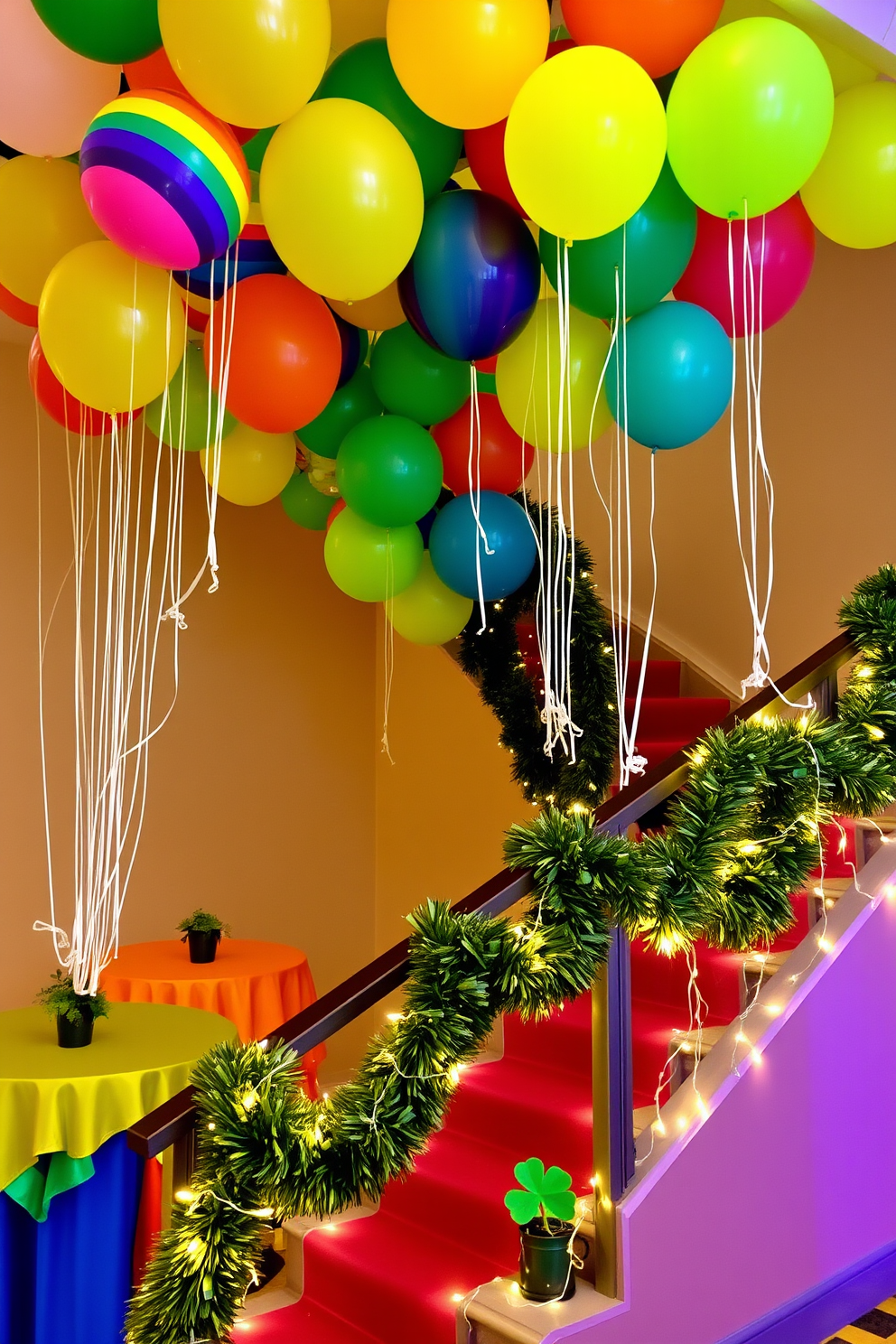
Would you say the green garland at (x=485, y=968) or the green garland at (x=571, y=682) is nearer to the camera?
the green garland at (x=485, y=968)

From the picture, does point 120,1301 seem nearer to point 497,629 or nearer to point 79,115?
point 497,629

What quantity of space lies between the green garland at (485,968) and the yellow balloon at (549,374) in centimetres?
72

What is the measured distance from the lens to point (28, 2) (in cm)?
192

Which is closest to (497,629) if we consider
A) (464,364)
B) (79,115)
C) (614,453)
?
(464,364)

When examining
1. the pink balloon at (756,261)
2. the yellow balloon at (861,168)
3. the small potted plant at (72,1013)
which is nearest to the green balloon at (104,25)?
the pink balloon at (756,261)

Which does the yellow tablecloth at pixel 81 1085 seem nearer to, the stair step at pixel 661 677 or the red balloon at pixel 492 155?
the red balloon at pixel 492 155

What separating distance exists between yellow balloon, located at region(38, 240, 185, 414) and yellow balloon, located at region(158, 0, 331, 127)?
1.30ft

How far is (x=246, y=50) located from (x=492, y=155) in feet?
2.01

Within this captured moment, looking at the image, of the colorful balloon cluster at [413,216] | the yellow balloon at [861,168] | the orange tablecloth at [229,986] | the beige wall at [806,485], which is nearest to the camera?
the colorful balloon cluster at [413,216]

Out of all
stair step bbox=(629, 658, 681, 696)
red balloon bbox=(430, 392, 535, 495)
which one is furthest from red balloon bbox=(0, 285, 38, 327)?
stair step bbox=(629, 658, 681, 696)

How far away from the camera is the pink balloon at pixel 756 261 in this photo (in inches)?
88.9

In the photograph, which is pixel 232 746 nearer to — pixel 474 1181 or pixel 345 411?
pixel 345 411

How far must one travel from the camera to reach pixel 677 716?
3.92 metres

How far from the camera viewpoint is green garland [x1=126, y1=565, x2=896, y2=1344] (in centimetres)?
171
